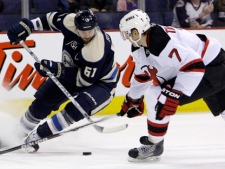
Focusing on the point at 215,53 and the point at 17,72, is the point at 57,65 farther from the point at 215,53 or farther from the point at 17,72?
the point at 17,72

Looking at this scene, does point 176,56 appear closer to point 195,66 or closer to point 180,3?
point 195,66

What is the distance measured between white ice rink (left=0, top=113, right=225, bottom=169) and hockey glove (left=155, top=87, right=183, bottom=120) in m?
0.31

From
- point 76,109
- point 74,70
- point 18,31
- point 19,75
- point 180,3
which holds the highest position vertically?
point 18,31

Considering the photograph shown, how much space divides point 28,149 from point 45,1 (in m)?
2.45

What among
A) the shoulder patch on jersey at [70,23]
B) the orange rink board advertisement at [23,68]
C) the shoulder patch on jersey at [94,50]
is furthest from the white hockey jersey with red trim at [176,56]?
the orange rink board advertisement at [23,68]

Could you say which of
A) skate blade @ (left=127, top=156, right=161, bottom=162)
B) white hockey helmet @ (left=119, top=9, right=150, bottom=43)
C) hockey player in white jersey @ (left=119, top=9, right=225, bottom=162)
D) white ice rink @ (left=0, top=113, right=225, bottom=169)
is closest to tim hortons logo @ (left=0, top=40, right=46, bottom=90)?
white ice rink @ (left=0, top=113, right=225, bottom=169)

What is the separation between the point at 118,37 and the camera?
6.38 metres

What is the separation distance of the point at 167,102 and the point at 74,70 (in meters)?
0.95

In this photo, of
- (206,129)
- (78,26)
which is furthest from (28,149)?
(206,129)

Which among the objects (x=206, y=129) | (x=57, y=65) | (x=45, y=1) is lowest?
(x=206, y=129)

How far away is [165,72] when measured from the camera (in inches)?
152

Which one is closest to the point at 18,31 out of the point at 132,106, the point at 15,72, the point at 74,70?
the point at 74,70

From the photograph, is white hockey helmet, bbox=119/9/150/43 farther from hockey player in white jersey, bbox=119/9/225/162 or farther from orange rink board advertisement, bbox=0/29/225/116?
orange rink board advertisement, bbox=0/29/225/116

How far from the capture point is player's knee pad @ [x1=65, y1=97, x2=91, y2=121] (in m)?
4.29
